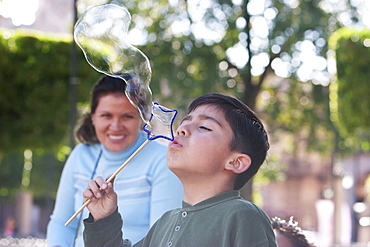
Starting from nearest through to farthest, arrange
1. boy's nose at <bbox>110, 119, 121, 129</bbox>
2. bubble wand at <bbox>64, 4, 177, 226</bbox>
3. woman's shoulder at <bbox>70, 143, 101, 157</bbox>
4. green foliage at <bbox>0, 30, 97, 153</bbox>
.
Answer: bubble wand at <bbox>64, 4, 177, 226</bbox> < boy's nose at <bbox>110, 119, 121, 129</bbox> < woman's shoulder at <bbox>70, 143, 101, 157</bbox> < green foliage at <bbox>0, 30, 97, 153</bbox>

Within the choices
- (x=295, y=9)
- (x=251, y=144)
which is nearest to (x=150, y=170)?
(x=251, y=144)

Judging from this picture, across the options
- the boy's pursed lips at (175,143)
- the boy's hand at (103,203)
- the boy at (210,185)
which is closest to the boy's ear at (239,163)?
the boy at (210,185)

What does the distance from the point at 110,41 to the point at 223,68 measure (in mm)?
7968

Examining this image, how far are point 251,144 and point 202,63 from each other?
8211 millimetres

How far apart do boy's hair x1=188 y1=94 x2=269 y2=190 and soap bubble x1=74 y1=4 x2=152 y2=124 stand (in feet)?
1.17

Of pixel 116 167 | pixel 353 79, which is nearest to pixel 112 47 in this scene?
pixel 116 167

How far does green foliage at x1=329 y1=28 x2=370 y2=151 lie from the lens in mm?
7914

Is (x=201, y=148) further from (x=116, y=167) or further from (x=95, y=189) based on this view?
(x=116, y=167)

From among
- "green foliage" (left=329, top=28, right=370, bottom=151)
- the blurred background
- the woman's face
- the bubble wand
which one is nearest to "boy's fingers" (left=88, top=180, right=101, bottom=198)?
the bubble wand

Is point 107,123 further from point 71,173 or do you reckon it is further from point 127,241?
point 127,241

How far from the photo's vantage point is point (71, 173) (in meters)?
2.55

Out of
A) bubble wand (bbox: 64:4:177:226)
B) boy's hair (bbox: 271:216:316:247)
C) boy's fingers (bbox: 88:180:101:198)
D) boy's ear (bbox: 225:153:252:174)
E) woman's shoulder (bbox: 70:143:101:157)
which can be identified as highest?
bubble wand (bbox: 64:4:177:226)

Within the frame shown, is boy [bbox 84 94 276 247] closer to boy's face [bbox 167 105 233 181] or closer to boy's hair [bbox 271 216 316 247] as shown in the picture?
boy's face [bbox 167 105 233 181]

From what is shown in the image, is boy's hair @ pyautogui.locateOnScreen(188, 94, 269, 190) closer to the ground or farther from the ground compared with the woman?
farther from the ground
